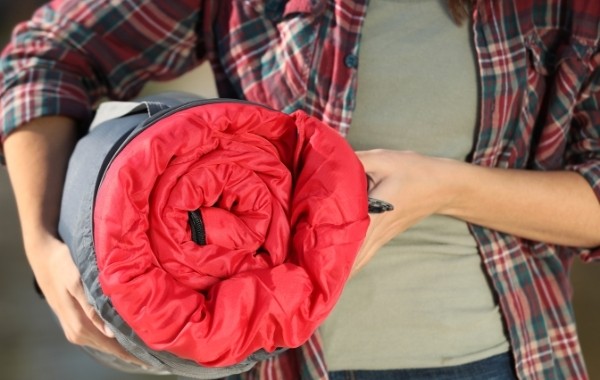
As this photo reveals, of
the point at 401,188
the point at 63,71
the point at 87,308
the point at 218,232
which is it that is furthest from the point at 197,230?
the point at 63,71

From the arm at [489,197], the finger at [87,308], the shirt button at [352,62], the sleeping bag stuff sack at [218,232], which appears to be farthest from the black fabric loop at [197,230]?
the shirt button at [352,62]

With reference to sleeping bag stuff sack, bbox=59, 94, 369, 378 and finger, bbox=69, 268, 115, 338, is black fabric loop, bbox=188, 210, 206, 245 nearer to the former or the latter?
sleeping bag stuff sack, bbox=59, 94, 369, 378

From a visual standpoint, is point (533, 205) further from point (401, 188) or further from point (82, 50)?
point (82, 50)

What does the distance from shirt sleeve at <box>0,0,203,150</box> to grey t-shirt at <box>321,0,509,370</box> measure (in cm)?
26

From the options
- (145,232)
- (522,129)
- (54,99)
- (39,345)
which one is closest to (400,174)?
(522,129)

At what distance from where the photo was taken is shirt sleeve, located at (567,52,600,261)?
0.94m

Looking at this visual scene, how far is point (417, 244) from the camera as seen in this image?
918 millimetres

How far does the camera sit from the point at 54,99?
924 millimetres

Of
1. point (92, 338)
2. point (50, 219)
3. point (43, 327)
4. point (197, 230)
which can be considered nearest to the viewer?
point (197, 230)

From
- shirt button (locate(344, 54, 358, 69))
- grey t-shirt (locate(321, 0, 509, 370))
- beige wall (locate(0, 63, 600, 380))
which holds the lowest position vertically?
beige wall (locate(0, 63, 600, 380))

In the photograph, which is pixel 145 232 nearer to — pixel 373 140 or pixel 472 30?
pixel 373 140

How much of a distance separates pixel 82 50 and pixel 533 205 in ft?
1.98

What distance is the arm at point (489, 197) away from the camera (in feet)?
2.75

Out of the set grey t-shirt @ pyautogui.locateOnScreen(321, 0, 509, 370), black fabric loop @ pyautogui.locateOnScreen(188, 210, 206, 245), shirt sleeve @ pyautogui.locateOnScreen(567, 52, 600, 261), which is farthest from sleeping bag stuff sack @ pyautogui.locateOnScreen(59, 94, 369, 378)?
shirt sleeve @ pyautogui.locateOnScreen(567, 52, 600, 261)
